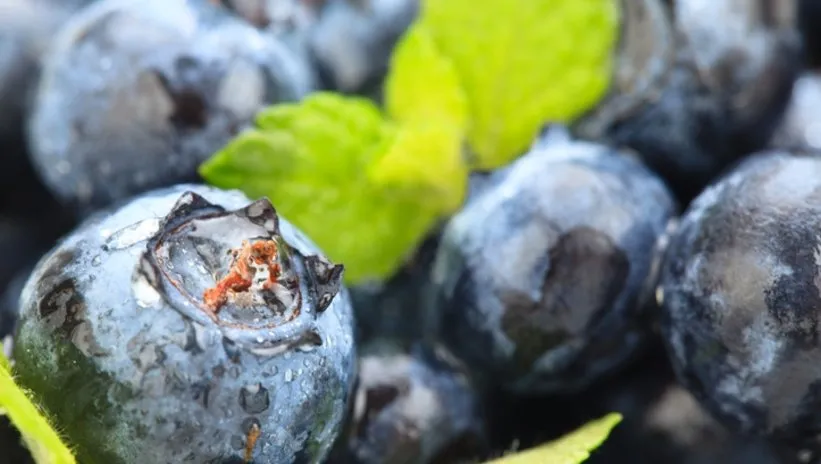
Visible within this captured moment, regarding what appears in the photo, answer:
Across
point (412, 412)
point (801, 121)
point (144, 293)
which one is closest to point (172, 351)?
point (144, 293)

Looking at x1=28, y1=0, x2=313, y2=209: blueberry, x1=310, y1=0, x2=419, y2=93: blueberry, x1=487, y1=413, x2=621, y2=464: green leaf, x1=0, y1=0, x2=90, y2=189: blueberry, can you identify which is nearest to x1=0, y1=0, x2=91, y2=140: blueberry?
x1=0, y1=0, x2=90, y2=189: blueberry

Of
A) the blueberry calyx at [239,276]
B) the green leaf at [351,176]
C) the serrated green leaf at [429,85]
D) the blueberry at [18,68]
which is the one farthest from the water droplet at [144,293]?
the blueberry at [18,68]

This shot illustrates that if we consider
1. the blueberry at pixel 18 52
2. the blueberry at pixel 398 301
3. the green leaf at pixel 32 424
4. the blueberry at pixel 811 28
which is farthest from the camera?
the blueberry at pixel 811 28

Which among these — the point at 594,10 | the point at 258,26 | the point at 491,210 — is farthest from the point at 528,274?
the point at 258,26

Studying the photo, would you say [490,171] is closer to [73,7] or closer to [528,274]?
[528,274]

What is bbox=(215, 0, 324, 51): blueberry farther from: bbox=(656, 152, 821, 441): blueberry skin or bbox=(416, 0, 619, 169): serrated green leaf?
bbox=(656, 152, 821, 441): blueberry skin

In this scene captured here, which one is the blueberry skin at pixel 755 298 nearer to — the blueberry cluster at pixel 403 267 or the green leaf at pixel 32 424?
the blueberry cluster at pixel 403 267
